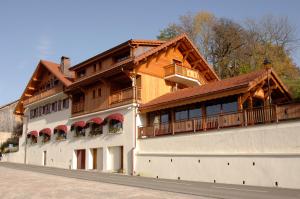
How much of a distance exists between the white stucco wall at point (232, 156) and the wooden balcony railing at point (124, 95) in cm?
442

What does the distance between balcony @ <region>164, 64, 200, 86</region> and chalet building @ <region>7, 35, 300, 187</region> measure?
0.29ft

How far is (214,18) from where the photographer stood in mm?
55656

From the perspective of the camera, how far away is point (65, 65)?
43.7 m

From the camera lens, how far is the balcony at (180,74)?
3222cm

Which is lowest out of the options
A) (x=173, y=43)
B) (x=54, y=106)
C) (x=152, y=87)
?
(x=54, y=106)

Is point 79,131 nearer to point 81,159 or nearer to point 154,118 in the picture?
point 81,159

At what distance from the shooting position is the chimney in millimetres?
43406

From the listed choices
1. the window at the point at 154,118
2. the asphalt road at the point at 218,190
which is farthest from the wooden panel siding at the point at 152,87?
the asphalt road at the point at 218,190

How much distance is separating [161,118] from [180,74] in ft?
16.7

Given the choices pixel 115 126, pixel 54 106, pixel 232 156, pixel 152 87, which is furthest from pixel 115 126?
pixel 54 106

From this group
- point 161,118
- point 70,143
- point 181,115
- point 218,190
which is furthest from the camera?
point 70,143

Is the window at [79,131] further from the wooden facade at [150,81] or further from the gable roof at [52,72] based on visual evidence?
the gable roof at [52,72]

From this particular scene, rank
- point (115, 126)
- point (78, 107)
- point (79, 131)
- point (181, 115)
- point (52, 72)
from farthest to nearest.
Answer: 1. point (52, 72)
2. point (78, 107)
3. point (79, 131)
4. point (115, 126)
5. point (181, 115)

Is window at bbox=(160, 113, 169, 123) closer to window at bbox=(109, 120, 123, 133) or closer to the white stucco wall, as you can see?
the white stucco wall
